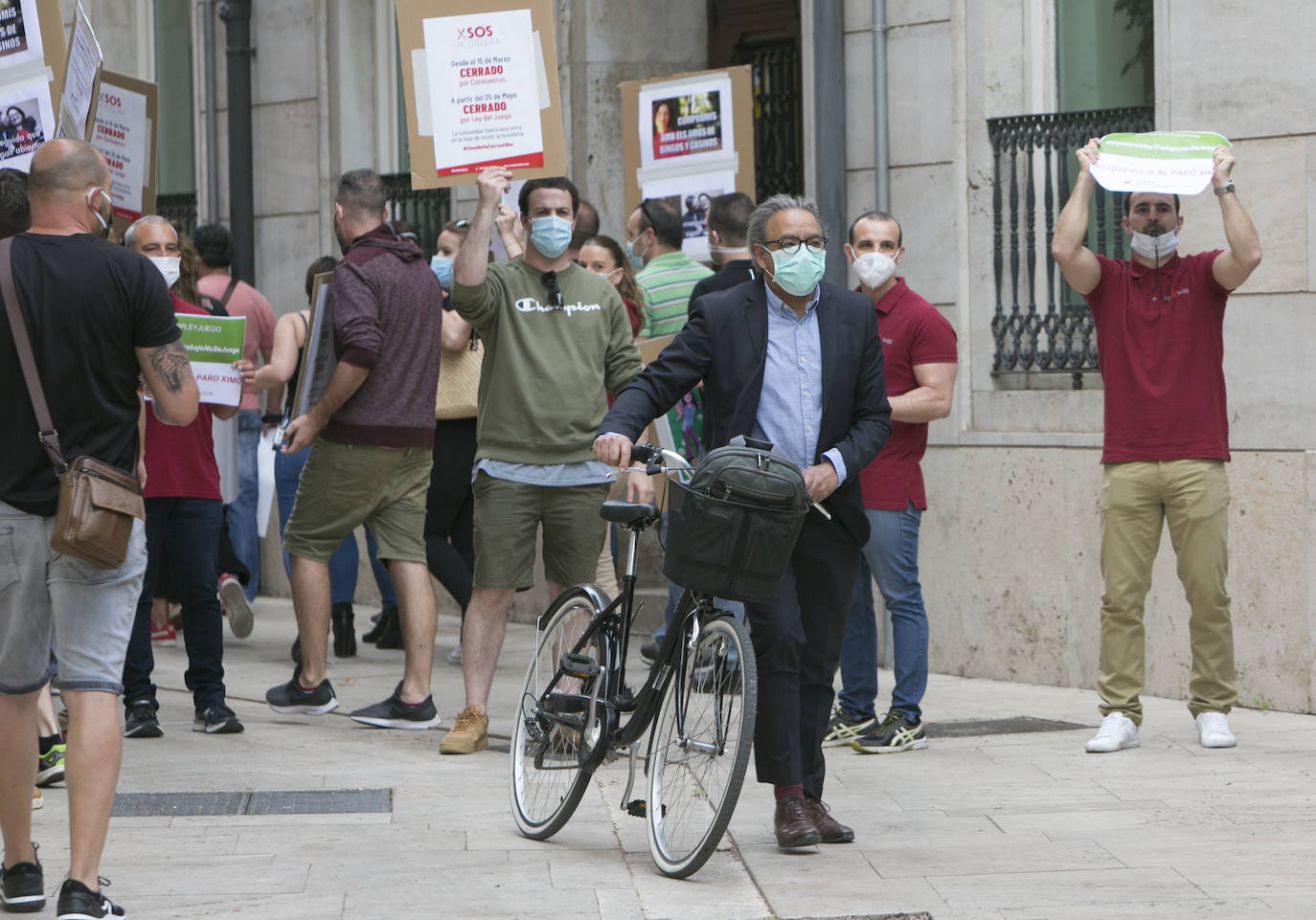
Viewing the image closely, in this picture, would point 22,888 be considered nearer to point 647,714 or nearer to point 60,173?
point 647,714

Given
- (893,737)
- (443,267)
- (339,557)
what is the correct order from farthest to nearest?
(339,557), (443,267), (893,737)

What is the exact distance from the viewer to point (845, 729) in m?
7.54

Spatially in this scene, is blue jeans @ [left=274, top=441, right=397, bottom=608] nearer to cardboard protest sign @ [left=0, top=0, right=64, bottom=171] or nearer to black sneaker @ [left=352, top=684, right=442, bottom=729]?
black sneaker @ [left=352, top=684, right=442, bottom=729]

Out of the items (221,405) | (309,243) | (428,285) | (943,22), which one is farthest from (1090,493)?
(309,243)

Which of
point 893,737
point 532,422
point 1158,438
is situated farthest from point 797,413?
point 1158,438

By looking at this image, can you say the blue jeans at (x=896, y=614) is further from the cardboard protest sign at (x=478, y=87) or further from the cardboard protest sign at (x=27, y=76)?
the cardboard protest sign at (x=27, y=76)

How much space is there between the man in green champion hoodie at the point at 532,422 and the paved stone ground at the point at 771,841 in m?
0.55

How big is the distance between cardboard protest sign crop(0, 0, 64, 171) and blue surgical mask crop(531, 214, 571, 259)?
5.69ft

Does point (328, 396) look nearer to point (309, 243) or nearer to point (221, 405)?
point (221, 405)

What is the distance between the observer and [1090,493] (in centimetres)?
880

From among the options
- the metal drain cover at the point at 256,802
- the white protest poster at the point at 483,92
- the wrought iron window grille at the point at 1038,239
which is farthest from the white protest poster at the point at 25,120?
the wrought iron window grille at the point at 1038,239

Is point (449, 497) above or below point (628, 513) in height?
below

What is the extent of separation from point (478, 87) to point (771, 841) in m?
3.08

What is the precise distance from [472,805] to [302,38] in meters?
7.75
